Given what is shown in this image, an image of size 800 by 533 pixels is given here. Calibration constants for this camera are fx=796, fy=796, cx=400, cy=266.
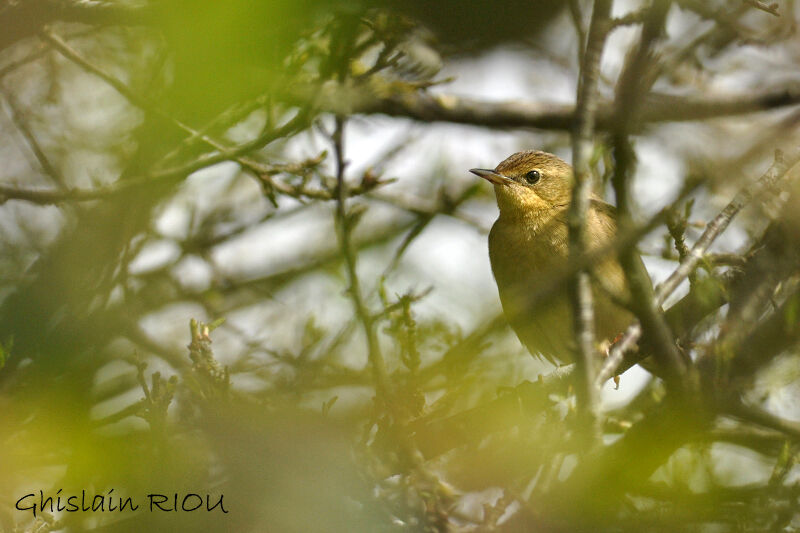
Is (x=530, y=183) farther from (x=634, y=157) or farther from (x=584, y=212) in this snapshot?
(x=634, y=157)

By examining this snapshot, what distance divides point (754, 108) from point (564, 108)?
5.42 ft

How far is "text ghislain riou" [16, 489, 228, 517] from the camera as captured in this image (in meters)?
3.31

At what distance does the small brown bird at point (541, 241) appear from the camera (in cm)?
590

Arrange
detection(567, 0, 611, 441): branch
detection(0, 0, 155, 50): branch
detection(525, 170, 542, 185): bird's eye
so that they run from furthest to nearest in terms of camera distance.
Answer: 1. detection(525, 170, 542, 185): bird's eye
2. detection(0, 0, 155, 50): branch
3. detection(567, 0, 611, 441): branch

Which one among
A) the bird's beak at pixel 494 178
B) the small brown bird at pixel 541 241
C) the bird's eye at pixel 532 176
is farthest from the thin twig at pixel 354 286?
the bird's eye at pixel 532 176

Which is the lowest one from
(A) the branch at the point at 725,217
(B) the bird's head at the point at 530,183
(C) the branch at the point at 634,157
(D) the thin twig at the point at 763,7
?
(C) the branch at the point at 634,157

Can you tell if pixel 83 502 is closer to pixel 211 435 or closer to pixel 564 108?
pixel 211 435

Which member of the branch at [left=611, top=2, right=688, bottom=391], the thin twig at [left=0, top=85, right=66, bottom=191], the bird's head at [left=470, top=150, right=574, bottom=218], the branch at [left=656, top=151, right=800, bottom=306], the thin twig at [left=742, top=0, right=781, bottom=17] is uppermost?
the bird's head at [left=470, top=150, right=574, bottom=218]

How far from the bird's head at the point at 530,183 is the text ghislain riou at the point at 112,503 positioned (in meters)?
3.89

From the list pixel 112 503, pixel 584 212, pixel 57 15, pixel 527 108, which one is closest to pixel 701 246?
pixel 584 212

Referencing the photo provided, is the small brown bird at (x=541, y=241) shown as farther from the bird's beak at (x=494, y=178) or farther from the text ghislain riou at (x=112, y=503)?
the text ghislain riou at (x=112, y=503)

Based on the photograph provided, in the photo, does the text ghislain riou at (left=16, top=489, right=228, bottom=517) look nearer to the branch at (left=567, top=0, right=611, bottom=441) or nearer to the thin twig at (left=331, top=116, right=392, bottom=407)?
the thin twig at (left=331, top=116, right=392, bottom=407)

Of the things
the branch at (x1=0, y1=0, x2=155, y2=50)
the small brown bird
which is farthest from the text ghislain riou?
the small brown bird

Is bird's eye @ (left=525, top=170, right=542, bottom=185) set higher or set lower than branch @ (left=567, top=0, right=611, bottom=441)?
higher
